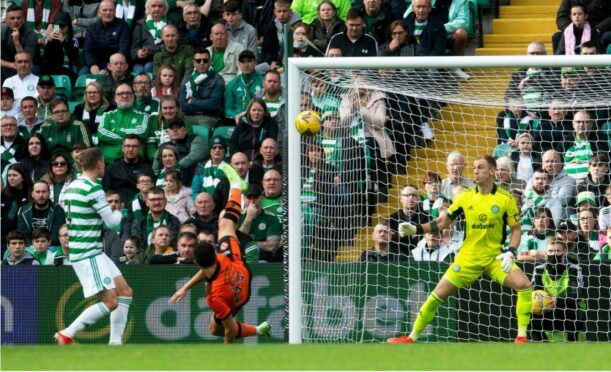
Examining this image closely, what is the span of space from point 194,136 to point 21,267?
2.57m

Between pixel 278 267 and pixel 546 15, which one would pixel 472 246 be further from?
pixel 546 15

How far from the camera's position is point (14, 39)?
1802cm

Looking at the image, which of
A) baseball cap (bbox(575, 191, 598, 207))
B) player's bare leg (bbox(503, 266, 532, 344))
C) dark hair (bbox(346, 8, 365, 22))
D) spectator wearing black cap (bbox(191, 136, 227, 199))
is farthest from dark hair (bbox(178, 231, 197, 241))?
baseball cap (bbox(575, 191, 598, 207))

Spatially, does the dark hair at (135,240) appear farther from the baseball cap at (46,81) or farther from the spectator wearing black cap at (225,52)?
the baseball cap at (46,81)

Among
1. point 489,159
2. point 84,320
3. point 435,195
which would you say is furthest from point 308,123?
point 84,320

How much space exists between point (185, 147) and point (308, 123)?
4.23 meters

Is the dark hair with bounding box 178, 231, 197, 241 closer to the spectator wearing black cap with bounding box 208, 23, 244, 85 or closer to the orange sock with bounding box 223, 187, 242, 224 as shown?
the orange sock with bounding box 223, 187, 242, 224

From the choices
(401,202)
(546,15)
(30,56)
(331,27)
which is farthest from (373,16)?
(30,56)

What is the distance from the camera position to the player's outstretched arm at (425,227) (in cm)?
1214

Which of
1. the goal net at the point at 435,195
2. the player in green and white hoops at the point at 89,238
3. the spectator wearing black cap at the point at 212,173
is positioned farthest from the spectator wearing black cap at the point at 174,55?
the player in green and white hoops at the point at 89,238

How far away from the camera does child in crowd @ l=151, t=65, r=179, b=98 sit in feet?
54.4

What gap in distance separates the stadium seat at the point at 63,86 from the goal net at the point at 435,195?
4879 millimetres

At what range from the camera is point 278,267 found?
14.0 m

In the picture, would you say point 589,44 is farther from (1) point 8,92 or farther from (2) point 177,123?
(1) point 8,92
